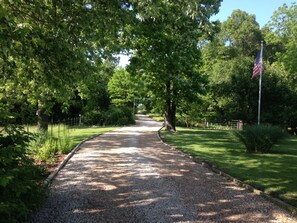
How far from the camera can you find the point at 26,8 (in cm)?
734

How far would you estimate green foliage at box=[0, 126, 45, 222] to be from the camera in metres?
3.98

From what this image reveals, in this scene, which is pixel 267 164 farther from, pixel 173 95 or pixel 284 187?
pixel 173 95

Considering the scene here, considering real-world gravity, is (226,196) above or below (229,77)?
below

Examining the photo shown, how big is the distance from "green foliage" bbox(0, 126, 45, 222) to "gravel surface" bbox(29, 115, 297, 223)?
699 mm

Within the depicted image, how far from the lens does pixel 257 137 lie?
13836 millimetres

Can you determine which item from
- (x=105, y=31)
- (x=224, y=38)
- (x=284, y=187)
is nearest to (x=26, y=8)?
(x=105, y=31)

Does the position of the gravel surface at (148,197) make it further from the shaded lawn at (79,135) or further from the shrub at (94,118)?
the shrub at (94,118)

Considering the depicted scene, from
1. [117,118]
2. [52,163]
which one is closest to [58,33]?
[52,163]

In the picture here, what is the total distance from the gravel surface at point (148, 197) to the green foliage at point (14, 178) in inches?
27.5

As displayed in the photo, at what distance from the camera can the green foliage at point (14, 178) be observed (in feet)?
13.0

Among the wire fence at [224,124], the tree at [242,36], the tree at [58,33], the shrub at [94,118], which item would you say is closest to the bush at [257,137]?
the tree at [58,33]

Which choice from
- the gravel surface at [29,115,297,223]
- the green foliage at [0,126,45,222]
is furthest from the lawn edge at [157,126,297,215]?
the green foliage at [0,126,45,222]

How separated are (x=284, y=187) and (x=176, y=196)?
277cm

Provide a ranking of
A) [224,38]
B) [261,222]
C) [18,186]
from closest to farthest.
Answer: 1. [18,186]
2. [261,222]
3. [224,38]
